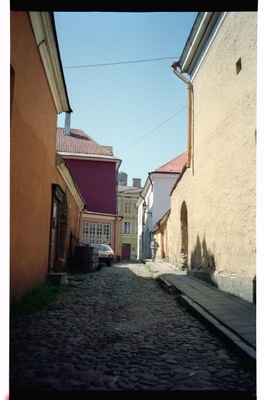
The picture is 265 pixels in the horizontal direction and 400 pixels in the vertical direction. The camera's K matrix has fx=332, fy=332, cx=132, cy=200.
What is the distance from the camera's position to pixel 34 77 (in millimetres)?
5184

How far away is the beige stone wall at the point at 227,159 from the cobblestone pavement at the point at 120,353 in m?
1.75

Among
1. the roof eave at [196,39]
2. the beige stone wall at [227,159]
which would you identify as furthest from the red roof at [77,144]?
the beige stone wall at [227,159]

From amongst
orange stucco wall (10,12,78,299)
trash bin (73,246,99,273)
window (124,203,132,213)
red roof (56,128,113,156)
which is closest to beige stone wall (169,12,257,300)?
orange stucco wall (10,12,78,299)

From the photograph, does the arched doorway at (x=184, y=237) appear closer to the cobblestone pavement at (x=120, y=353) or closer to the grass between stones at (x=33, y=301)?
the grass between stones at (x=33, y=301)

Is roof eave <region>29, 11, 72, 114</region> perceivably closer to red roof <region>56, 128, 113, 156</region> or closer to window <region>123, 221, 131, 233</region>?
red roof <region>56, 128, 113, 156</region>

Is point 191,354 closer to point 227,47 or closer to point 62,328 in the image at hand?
point 62,328

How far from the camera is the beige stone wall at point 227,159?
5656 millimetres

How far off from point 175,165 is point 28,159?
856 inches

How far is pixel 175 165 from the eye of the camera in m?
26.2

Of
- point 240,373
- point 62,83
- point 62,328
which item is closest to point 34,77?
point 62,83

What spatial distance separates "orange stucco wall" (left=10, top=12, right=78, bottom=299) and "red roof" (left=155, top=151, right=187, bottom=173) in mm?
18826

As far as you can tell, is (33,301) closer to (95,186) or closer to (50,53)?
(50,53)

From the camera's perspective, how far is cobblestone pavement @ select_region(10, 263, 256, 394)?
2545 millimetres
